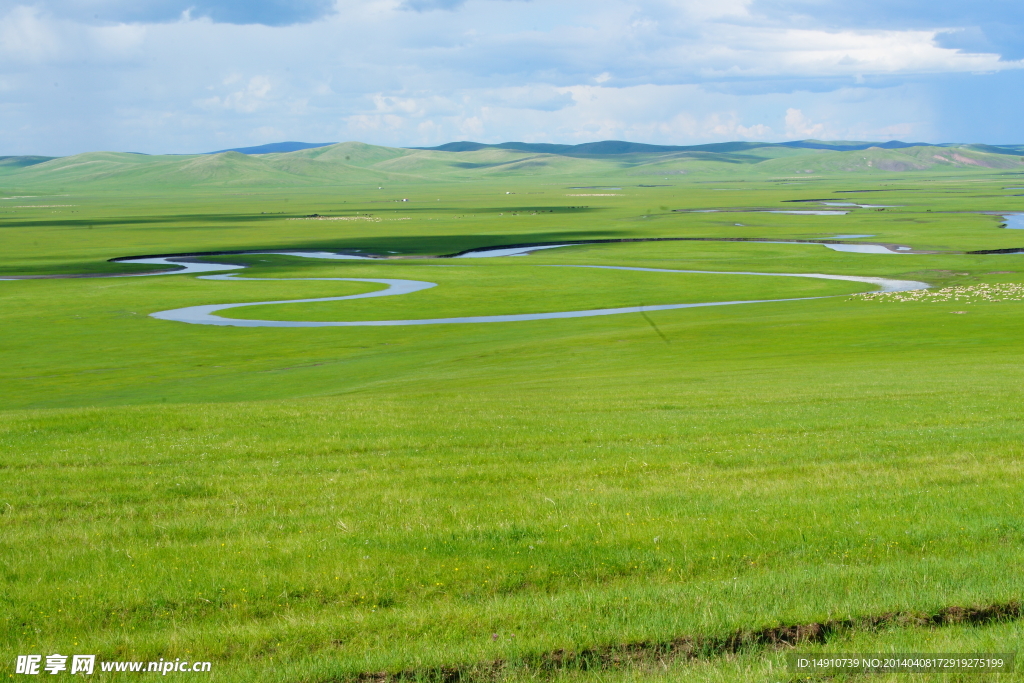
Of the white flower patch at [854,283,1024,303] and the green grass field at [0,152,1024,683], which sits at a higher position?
the green grass field at [0,152,1024,683]

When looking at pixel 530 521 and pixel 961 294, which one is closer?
pixel 530 521

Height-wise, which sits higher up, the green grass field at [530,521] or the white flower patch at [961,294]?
the green grass field at [530,521]

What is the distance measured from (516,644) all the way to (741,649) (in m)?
2.07

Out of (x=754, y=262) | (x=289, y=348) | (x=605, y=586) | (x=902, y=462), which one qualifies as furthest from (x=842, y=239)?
(x=605, y=586)

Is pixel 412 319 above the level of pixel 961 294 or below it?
above

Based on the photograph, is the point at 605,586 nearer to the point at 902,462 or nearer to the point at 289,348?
the point at 902,462

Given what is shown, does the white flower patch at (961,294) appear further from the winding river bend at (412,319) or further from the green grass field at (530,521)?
the green grass field at (530,521)

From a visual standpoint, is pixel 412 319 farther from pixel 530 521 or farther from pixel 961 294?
pixel 530 521

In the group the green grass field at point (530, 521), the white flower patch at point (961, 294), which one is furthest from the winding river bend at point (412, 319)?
the green grass field at point (530, 521)

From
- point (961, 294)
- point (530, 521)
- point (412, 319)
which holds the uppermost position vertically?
point (530, 521)

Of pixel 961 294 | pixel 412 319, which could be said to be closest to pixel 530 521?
pixel 412 319

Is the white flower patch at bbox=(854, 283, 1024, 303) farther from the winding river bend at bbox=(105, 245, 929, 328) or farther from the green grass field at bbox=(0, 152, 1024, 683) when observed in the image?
the green grass field at bbox=(0, 152, 1024, 683)

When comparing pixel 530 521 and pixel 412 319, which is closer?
pixel 530 521

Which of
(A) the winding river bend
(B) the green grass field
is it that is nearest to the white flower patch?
(A) the winding river bend
